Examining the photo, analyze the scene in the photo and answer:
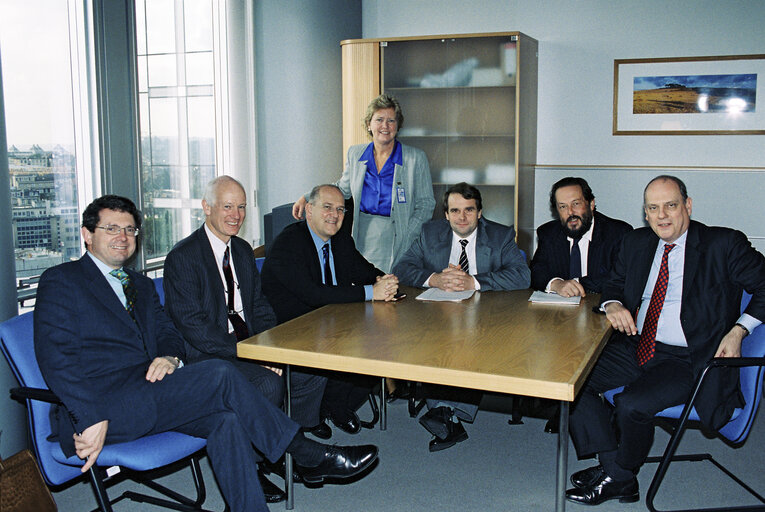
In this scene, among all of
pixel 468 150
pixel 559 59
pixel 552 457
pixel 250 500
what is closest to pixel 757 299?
pixel 552 457

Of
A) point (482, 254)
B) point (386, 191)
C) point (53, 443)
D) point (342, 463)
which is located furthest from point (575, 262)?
point (53, 443)

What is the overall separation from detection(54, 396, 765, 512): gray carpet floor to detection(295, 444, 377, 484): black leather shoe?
188 mm

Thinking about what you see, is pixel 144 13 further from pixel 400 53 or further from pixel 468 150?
pixel 468 150

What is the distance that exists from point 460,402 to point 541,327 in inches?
36.6

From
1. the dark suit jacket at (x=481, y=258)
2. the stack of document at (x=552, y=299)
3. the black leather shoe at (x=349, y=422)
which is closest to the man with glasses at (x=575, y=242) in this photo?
the dark suit jacket at (x=481, y=258)

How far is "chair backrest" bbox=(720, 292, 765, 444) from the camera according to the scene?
2600 millimetres

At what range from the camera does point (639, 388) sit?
108 inches

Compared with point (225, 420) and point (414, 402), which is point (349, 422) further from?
point (225, 420)

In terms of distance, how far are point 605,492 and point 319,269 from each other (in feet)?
5.31

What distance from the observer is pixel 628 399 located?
107 inches

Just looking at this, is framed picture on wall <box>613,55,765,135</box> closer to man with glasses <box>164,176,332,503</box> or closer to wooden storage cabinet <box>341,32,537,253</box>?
wooden storage cabinet <box>341,32,537,253</box>

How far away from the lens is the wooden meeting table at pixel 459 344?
214 cm

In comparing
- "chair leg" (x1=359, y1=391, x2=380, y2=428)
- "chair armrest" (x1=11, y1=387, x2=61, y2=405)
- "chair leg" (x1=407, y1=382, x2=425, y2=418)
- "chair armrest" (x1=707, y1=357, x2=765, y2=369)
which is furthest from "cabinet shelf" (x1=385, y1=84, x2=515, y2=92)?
"chair armrest" (x1=11, y1=387, x2=61, y2=405)

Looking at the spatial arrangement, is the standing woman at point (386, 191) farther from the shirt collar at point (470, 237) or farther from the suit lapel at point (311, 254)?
the suit lapel at point (311, 254)
